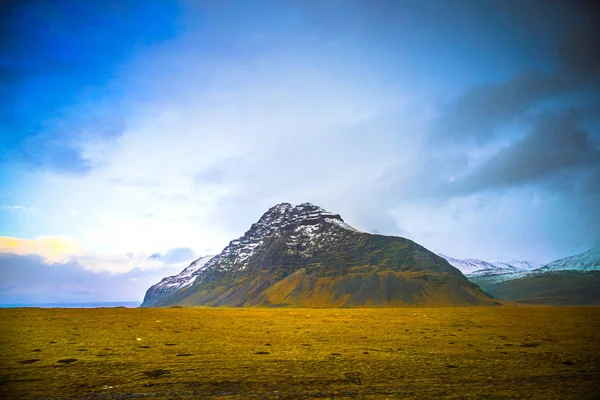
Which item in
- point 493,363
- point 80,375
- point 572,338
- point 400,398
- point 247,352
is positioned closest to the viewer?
point 400,398

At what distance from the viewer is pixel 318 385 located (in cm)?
1349

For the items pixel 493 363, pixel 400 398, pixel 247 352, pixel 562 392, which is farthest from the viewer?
pixel 247 352

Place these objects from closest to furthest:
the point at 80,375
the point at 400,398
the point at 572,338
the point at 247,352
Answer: the point at 400,398
the point at 80,375
the point at 247,352
the point at 572,338

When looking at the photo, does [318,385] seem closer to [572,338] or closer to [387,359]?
[387,359]

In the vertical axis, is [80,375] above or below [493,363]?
above

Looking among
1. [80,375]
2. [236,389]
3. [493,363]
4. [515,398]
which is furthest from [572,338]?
[80,375]

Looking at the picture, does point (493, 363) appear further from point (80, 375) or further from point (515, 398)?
point (80, 375)

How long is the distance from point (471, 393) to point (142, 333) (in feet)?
81.3

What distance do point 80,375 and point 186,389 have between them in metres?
5.24

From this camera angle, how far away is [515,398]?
12.0 meters

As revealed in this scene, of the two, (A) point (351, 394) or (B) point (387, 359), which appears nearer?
(A) point (351, 394)

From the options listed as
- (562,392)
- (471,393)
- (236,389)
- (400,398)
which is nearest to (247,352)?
(236,389)

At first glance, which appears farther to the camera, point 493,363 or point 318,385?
point 493,363

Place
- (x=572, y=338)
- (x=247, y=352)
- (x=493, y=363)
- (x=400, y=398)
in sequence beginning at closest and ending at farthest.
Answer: (x=400, y=398), (x=493, y=363), (x=247, y=352), (x=572, y=338)
